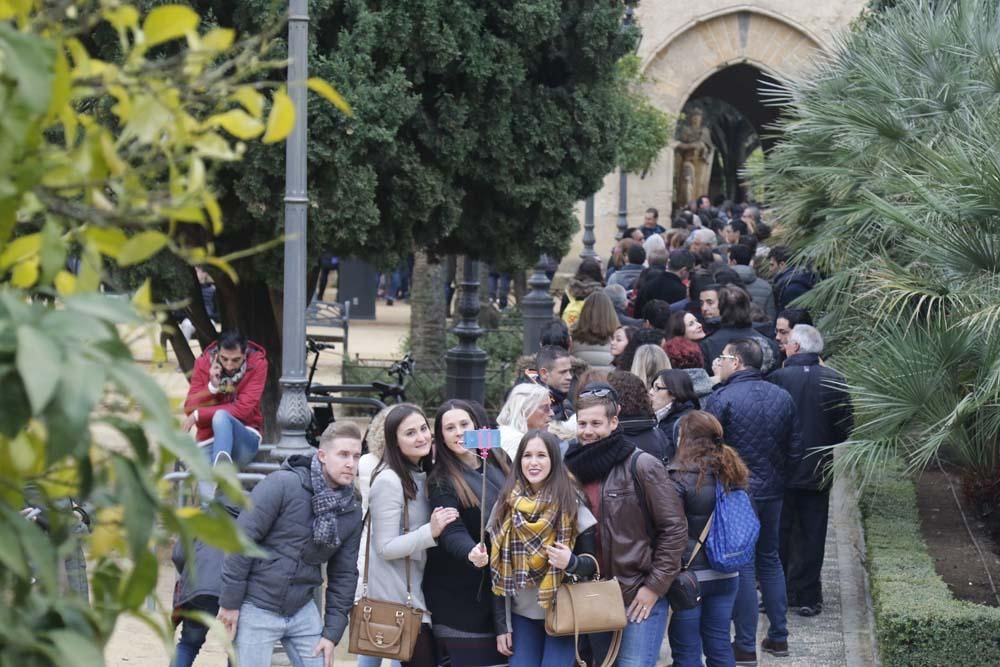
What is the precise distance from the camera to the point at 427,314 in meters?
17.5

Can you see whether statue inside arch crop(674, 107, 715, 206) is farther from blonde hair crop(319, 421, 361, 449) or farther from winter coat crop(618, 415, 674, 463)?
blonde hair crop(319, 421, 361, 449)

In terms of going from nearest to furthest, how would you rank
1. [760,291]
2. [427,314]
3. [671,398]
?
[671,398] → [760,291] → [427,314]

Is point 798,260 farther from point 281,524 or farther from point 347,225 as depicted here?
point 281,524

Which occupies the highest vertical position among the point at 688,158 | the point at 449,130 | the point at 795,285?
the point at 688,158

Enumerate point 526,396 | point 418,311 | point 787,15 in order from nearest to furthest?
point 526,396 → point 418,311 → point 787,15

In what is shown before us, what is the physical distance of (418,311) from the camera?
17.5 meters

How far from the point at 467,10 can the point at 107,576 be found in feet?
28.4

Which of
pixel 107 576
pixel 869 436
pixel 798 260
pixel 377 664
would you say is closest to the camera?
pixel 107 576

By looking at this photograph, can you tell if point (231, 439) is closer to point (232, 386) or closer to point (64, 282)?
point (232, 386)

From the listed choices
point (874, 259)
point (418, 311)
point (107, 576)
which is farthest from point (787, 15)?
point (107, 576)

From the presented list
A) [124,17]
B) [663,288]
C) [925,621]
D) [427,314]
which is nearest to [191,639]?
[925,621]

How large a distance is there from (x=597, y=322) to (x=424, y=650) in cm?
465

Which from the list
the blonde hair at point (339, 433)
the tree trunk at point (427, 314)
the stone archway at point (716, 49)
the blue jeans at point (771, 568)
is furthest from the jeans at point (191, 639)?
the stone archway at point (716, 49)

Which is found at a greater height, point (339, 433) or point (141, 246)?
point (141, 246)
